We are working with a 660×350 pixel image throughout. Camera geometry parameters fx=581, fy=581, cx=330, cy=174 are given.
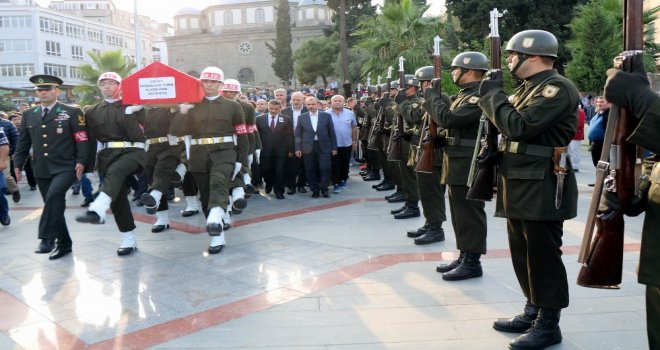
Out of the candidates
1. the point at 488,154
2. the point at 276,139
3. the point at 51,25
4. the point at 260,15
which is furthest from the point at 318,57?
the point at 51,25

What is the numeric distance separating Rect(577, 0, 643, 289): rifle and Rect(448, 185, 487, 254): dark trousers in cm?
239

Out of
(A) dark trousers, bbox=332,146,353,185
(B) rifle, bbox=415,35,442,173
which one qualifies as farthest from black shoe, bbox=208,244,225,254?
(A) dark trousers, bbox=332,146,353,185

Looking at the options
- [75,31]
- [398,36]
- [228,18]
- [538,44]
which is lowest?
[538,44]

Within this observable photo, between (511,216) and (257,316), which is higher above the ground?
(511,216)

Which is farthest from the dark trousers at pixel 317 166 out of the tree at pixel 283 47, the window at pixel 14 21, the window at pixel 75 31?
the window at pixel 75 31

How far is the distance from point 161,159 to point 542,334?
5.72 metres

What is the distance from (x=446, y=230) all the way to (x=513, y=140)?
12.8ft

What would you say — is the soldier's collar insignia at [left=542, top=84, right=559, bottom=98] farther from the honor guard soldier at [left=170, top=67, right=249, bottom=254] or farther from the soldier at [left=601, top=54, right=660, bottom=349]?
the honor guard soldier at [left=170, top=67, right=249, bottom=254]

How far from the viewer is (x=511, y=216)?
A: 12.6 feet

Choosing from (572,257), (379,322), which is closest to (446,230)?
(572,257)

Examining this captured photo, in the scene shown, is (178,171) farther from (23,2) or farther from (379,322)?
(23,2)

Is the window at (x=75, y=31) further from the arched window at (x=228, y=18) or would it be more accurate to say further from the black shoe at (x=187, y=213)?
the black shoe at (x=187, y=213)

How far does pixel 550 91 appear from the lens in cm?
356

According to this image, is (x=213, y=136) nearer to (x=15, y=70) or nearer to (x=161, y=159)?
(x=161, y=159)
